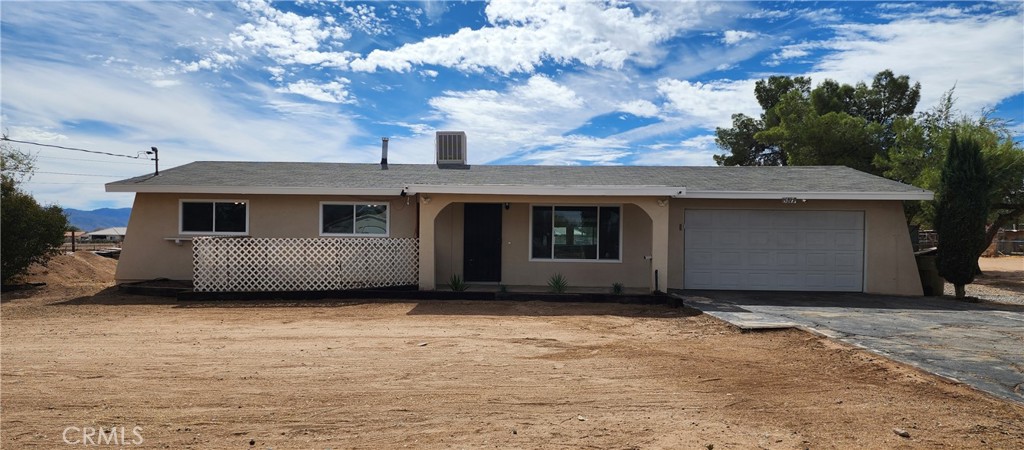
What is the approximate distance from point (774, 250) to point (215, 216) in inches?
487

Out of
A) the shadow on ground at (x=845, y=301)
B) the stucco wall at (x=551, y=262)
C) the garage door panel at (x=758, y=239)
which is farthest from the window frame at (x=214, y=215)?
the garage door panel at (x=758, y=239)

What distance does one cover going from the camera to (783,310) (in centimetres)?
1003

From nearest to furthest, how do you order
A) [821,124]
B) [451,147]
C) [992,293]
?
[992,293] < [451,147] < [821,124]

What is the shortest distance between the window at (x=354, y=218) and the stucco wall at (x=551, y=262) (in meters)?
1.25

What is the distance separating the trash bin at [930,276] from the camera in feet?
43.1

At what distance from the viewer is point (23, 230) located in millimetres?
13047

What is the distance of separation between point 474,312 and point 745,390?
5508 mm

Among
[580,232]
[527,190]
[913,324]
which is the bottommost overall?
[913,324]

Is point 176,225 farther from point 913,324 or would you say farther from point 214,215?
point 913,324

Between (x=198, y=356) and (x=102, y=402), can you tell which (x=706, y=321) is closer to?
(x=198, y=356)

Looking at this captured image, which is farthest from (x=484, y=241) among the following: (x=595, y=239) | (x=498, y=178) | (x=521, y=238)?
(x=595, y=239)

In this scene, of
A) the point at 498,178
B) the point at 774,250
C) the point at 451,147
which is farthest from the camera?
the point at 451,147

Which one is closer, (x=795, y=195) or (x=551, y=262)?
(x=795, y=195)

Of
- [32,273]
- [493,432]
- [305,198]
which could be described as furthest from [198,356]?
[32,273]
